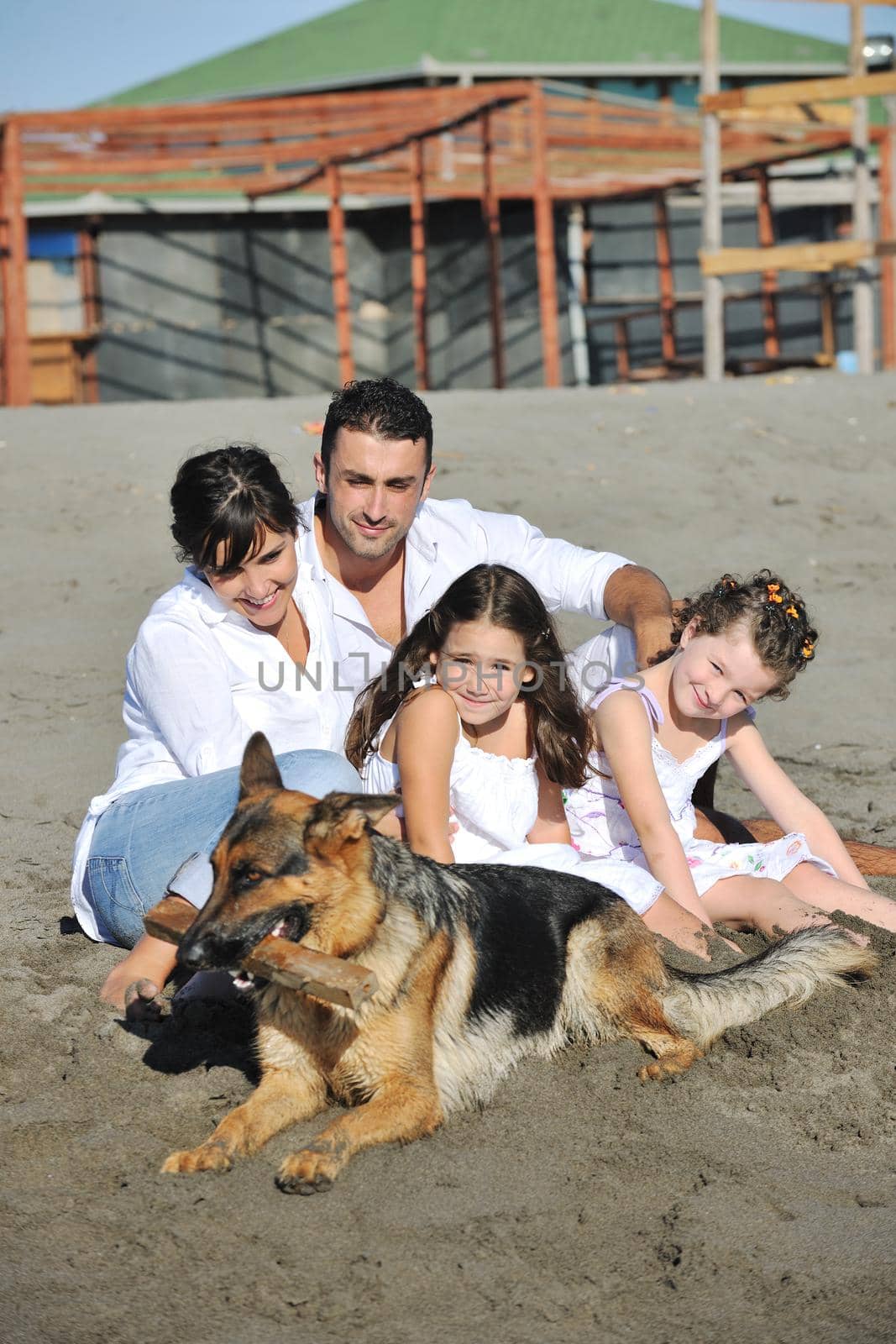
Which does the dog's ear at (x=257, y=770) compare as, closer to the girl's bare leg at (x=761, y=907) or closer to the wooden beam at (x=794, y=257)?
the girl's bare leg at (x=761, y=907)

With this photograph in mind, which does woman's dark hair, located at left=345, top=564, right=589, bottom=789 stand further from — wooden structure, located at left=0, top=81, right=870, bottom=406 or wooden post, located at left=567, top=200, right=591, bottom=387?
wooden post, located at left=567, top=200, right=591, bottom=387

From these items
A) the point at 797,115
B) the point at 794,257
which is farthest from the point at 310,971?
the point at 797,115

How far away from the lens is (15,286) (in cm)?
1265

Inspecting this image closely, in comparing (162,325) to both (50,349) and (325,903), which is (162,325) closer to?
(50,349)

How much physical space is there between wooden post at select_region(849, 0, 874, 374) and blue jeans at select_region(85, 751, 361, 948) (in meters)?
10.6

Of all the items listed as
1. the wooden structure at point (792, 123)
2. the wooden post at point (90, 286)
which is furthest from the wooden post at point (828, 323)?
the wooden post at point (90, 286)

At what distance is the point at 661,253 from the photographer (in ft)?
59.3

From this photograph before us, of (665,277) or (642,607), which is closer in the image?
(642,607)

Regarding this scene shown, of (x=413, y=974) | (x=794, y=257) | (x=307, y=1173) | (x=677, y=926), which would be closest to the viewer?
(x=307, y=1173)

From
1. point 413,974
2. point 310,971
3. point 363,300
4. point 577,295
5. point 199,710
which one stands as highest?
point 363,300

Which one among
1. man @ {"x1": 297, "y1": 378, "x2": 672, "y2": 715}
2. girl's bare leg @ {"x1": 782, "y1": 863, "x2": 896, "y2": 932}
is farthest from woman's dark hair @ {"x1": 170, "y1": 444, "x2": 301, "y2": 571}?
girl's bare leg @ {"x1": 782, "y1": 863, "x2": 896, "y2": 932}

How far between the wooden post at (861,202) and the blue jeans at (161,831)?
10.6m

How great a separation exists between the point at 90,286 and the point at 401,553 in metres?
15.3

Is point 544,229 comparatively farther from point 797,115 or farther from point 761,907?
point 761,907
